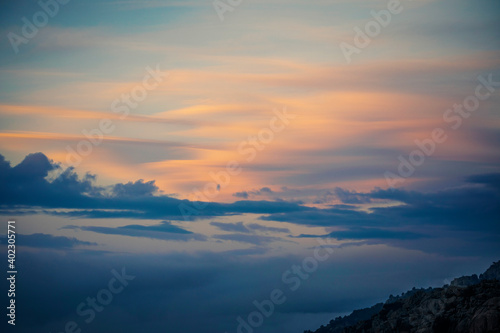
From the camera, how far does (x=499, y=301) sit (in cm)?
13262

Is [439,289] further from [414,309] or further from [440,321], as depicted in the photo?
[440,321]

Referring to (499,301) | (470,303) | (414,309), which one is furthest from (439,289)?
(499,301)

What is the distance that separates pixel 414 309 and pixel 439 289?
10972 millimetres

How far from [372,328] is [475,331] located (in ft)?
208

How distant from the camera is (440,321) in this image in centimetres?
15162

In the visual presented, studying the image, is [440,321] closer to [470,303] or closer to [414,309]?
[470,303]

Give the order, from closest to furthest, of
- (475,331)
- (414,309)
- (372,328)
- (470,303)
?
(475,331), (470,303), (414,309), (372,328)

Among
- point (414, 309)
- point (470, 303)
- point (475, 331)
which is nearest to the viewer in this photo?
point (475, 331)

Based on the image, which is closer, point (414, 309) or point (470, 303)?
point (470, 303)

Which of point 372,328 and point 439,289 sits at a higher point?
point 439,289

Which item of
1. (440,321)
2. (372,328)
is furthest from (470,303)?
(372,328)

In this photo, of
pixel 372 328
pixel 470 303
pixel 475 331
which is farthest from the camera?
pixel 372 328

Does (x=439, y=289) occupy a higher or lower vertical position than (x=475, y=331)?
higher

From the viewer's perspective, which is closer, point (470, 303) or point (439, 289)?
point (470, 303)
